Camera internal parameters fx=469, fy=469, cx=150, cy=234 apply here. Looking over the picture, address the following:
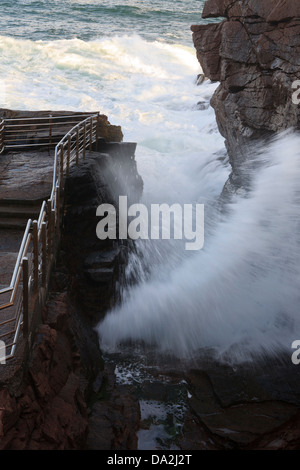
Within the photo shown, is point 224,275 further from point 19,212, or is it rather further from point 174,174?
point 174,174

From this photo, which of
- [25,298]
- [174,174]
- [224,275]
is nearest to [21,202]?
[25,298]

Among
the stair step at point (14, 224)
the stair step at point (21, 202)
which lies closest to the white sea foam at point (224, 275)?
Answer: the stair step at point (14, 224)

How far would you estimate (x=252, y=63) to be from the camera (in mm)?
9961

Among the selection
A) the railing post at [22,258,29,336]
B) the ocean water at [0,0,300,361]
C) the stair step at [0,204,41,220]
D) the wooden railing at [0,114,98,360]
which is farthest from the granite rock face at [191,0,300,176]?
the railing post at [22,258,29,336]

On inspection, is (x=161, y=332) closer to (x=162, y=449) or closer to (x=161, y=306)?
(x=161, y=306)

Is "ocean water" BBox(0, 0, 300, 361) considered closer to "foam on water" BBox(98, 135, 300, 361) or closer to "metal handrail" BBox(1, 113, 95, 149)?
"foam on water" BBox(98, 135, 300, 361)

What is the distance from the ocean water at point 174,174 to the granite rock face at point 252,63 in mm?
708

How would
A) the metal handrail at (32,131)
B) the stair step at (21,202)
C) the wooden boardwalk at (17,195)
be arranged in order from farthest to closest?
the metal handrail at (32,131)
the stair step at (21,202)
the wooden boardwalk at (17,195)

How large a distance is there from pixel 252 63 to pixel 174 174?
7.97 metres

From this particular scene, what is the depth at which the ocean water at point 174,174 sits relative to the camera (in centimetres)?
771

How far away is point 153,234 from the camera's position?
11602 mm

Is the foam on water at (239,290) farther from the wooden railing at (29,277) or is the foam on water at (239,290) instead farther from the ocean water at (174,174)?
the wooden railing at (29,277)
